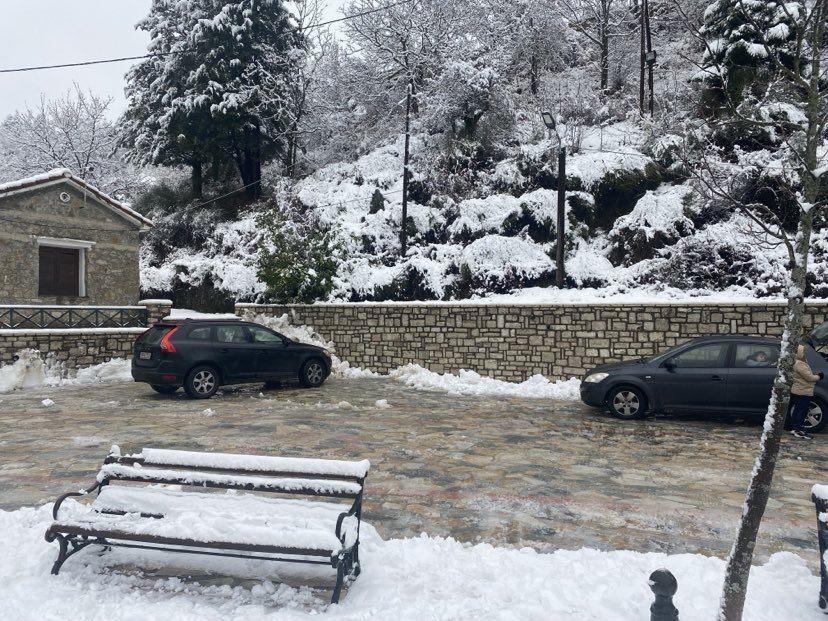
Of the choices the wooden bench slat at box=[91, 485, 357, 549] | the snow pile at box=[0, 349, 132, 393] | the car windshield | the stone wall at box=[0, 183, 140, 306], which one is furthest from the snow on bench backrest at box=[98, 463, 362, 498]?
the stone wall at box=[0, 183, 140, 306]

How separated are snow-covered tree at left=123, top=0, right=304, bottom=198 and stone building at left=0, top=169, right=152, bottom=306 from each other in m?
9.18

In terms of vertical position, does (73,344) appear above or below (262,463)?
below

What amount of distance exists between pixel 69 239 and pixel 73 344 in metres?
6.54

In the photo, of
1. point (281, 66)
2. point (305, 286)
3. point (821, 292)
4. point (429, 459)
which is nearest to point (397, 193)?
point (305, 286)

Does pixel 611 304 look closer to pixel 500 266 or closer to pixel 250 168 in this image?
pixel 500 266

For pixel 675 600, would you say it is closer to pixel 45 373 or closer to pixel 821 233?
pixel 45 373

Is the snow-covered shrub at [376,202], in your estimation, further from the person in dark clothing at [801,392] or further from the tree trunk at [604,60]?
the person in dark clothing at [801,392]

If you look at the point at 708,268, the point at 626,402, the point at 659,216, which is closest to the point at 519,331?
the point at 626,402

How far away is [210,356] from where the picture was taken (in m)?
11.0

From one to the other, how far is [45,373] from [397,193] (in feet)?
48.6

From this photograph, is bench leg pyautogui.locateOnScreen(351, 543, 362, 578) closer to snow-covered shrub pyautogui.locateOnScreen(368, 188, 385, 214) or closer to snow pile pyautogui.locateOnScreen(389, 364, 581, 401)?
snow pile pyautogui.locateOnScreen(389, 364, 581, 401)

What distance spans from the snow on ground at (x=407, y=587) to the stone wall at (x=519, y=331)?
8.37 meters

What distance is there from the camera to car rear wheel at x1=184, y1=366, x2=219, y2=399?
10805mm

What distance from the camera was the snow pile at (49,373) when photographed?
40.4 ft
